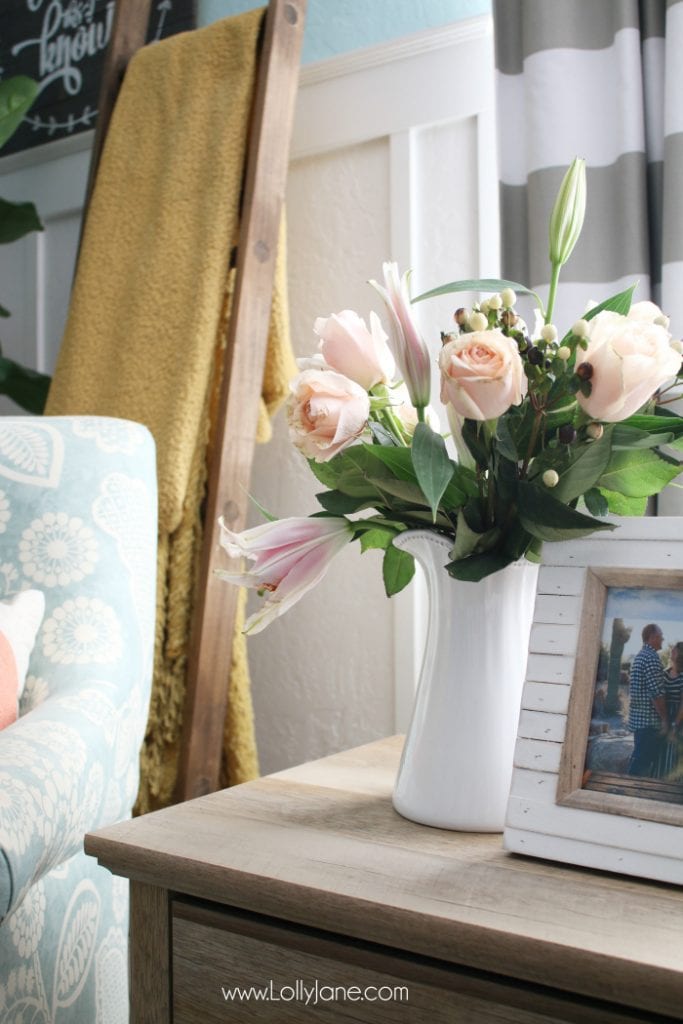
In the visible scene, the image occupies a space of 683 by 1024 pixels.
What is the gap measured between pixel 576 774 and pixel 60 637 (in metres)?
0.56

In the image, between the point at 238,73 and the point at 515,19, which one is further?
the point at 238,73

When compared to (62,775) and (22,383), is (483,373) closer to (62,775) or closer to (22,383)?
(62,775)

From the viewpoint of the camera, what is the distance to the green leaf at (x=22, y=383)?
1.57 metres

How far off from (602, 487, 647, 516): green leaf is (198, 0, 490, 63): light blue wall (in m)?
0.89

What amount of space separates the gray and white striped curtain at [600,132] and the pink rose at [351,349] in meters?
0.50

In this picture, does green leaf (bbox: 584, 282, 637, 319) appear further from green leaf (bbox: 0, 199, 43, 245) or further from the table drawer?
green leaf (bbox: 0, 199, 43, 245)

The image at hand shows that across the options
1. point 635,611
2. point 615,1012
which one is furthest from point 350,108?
point 615,1012

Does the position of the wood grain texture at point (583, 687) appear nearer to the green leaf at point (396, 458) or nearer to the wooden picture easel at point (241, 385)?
the green leaf at point (396, 458)

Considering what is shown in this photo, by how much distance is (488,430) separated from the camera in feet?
2.18

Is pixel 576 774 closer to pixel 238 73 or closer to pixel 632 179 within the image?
pixel 632 179

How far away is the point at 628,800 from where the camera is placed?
23.3 inches

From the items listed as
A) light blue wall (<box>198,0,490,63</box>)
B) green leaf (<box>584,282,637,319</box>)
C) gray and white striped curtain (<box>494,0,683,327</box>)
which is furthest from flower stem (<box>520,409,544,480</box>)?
light blue wall (<box>198,0,490,63</box>)

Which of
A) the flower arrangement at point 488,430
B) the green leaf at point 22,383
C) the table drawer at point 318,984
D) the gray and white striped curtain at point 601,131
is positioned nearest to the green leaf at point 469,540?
the flower arrangement at point 488,430

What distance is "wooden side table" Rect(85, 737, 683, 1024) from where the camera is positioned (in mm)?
497
